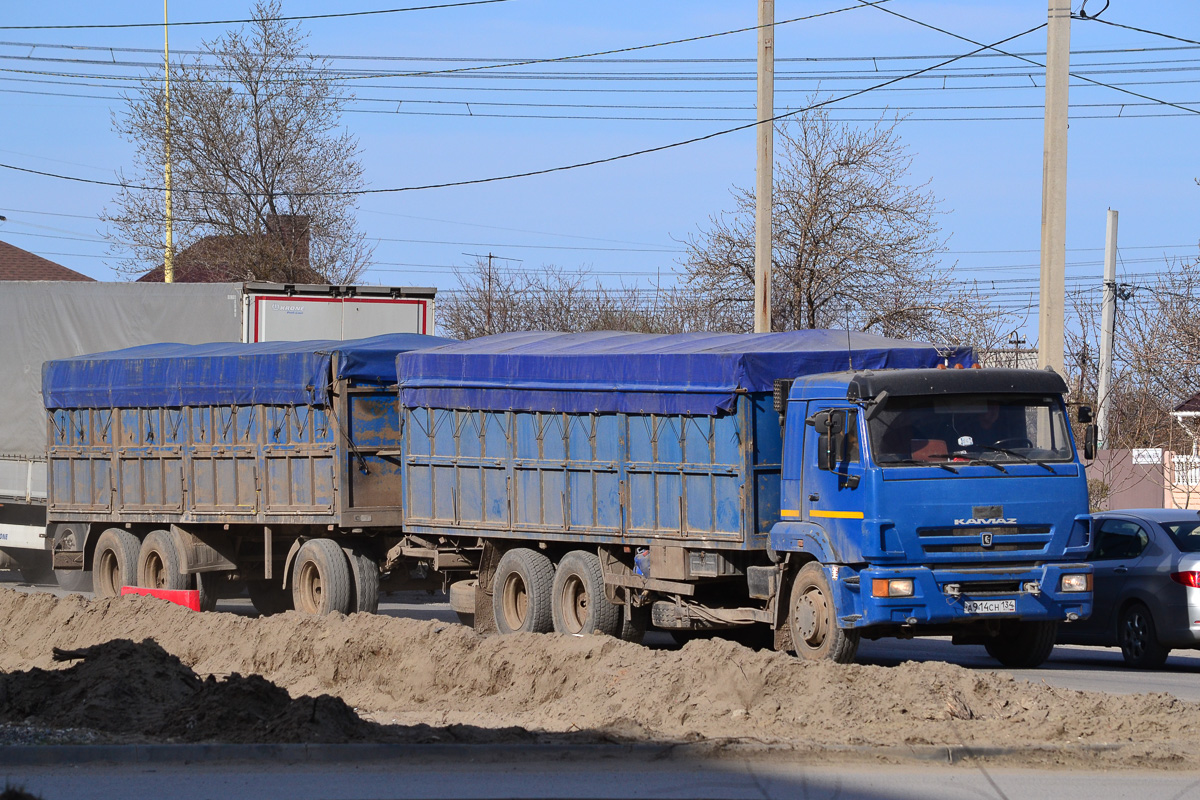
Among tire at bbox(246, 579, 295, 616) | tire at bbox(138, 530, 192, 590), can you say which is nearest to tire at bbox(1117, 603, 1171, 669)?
tire at bbox(246, 579, 295, 616)

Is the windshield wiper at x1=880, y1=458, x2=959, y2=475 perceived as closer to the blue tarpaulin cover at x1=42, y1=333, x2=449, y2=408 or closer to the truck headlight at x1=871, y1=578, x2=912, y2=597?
the truck headlight at x1=871, y1=578, x2=912, y2=597

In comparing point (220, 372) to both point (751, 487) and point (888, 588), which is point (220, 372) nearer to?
point (751, 487)

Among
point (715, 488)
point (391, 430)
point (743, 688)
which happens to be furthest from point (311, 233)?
point (743, 688)

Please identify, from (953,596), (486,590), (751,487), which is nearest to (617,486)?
A: (751,487)

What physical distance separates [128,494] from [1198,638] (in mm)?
13085

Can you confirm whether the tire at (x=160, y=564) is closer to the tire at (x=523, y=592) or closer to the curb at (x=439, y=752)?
the tire at (x=523, y=592)

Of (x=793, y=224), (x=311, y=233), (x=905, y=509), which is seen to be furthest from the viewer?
(x=311, y=233)

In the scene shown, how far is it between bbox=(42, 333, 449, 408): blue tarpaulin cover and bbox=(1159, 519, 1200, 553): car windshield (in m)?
8.54

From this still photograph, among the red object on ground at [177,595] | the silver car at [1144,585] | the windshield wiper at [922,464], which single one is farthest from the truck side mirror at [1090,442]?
the red object on ground at [177,595]

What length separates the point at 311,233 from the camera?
40500mm

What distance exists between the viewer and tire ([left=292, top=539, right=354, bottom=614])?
1648 centimetres

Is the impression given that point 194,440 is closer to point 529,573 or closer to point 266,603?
point 266,603

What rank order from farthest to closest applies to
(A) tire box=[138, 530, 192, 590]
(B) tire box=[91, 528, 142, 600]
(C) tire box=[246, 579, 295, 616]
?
(C) tire box=[246, 579, 295, 616]
(B) tire box=[91, 528, 142, 600]
(A) tire box=[138, 530, 192, 590]

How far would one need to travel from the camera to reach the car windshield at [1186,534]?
45.9ft
